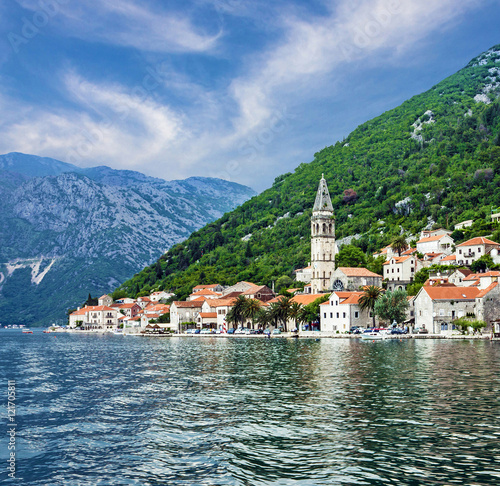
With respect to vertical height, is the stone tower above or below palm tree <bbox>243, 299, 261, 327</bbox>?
above

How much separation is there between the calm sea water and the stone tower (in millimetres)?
84008

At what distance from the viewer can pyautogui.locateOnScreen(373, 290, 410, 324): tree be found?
290 ft

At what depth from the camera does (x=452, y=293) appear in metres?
79.4

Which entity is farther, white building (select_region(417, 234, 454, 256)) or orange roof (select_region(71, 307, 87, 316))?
orange roof (select_region(71, 307, 87, 316))

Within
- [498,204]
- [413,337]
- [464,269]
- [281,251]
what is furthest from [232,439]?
[281,251]

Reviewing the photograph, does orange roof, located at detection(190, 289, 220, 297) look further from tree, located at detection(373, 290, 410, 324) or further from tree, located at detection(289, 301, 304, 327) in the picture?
tree, located at detection(373, 290, 410, 324)

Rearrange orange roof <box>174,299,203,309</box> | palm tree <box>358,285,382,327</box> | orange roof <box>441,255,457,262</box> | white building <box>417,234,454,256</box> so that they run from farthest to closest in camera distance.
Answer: orange roof <box>174,299,203,309</box> < white building <box>417,234,454,256</box> < orange roof <box>441,255,457,262</box> < palm tree <box>358,285,382,327</box>

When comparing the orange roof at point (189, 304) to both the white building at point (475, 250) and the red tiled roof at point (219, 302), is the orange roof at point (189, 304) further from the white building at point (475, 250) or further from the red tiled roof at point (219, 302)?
the white building at point (475, 250)

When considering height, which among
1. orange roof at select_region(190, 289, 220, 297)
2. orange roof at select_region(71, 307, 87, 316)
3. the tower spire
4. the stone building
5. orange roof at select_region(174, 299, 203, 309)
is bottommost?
orange roof at select_region(71, 307, 87, 316)

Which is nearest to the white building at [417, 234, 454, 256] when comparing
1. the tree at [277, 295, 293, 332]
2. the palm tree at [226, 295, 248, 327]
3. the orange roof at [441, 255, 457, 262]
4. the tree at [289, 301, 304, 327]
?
the orange roof at [441, 255, 457, 262]

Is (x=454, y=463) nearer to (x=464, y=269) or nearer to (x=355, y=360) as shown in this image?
(x=355, y=360)

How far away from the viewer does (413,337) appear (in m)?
78.8

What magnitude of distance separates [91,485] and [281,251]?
173m

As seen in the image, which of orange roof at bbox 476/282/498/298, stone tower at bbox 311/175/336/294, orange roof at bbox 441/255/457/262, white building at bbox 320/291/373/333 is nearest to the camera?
orange roof at bbox 476/282/498/298
